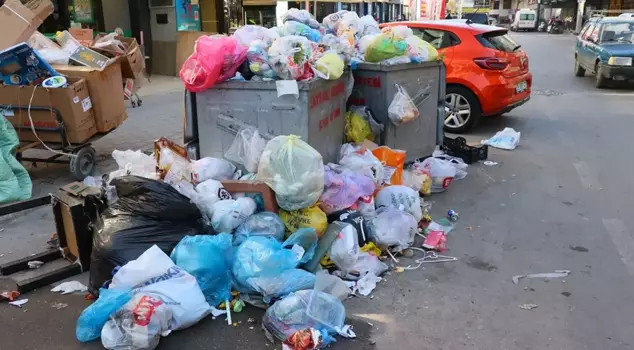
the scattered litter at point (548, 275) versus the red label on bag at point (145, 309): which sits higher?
the red label on bag at point (145, 309)

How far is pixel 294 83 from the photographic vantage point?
13.8 feet

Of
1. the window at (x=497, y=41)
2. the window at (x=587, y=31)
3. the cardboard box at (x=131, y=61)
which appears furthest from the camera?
the window at (x=587, y=31)

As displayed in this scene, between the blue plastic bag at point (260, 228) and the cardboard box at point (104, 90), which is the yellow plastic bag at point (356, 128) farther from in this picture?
the cardboard box at point (104, 90)

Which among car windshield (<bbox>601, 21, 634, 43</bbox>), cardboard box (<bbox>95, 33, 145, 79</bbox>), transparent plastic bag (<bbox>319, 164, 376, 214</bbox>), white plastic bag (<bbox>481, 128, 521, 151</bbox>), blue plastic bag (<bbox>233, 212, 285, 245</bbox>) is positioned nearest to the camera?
blue plastic bag (<bbox>233, 212, 285, 245</bbox>)

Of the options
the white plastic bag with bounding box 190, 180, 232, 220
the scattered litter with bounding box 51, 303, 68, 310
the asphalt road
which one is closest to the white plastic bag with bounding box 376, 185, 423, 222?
the asphalt road

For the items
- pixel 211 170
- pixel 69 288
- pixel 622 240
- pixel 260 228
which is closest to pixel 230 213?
pixel 260 228

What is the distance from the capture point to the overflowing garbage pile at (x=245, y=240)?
306 cm

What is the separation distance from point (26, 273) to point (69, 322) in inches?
34.7

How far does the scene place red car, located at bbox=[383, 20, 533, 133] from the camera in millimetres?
7875

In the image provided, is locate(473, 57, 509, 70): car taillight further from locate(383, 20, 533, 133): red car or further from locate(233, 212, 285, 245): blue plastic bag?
locate(233, 212, 285, 245): blue plastic bag

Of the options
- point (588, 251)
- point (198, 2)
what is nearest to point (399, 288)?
point (588, 251)

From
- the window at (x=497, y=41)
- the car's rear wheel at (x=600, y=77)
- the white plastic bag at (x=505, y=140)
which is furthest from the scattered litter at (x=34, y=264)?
the car's rear wheel at (x=600, y=77)

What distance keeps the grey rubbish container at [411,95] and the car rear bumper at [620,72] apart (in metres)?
7.50

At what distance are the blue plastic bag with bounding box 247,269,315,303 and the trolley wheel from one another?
328cm
